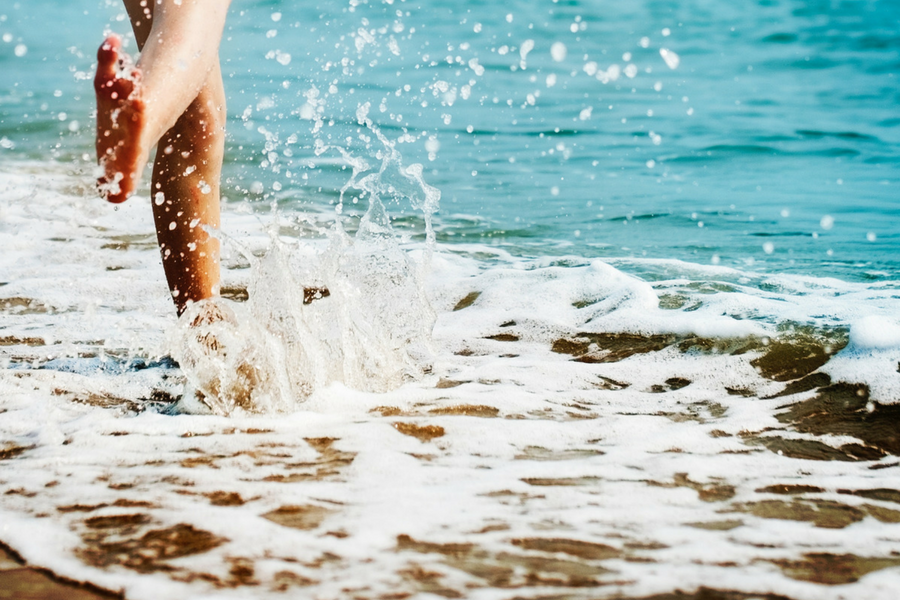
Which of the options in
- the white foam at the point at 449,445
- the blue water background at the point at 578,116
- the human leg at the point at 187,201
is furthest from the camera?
the blue water background at the point at 578,116

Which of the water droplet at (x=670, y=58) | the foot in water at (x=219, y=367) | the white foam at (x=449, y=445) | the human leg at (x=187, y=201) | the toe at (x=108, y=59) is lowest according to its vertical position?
the white foam at (x=449, y=445)

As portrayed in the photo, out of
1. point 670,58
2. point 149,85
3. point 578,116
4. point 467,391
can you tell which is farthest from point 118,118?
point 670,58

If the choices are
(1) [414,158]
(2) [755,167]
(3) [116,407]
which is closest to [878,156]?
(2) [755,167]

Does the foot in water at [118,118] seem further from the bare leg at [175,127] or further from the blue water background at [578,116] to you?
the blue water background at [578,116]

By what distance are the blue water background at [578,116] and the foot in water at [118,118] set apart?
285 centimetres

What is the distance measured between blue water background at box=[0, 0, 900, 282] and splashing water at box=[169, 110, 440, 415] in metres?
1.89

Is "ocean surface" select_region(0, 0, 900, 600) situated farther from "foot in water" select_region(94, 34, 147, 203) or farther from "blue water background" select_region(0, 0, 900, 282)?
"foot in water" select_region(94, 34, 147, 203)

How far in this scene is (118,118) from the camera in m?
1.87

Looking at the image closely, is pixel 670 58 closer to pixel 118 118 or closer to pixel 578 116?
pixel 578 116

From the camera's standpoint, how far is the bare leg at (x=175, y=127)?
6.13ft

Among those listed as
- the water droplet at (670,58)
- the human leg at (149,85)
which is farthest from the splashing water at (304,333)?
the water droplet at (670,58)

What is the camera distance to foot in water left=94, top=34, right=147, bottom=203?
1.83 metres

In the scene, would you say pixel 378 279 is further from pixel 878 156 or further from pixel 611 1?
pixel 611 1

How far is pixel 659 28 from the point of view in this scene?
14508mm
